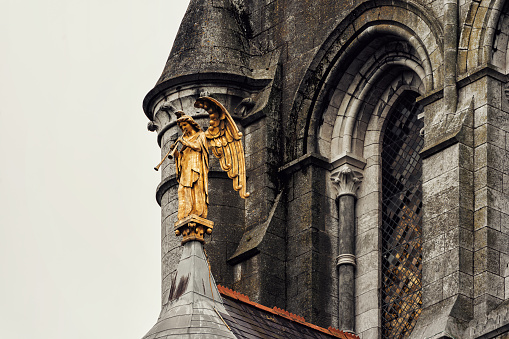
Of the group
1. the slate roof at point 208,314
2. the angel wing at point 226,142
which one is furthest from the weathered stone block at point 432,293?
the angel wing at point 226,142

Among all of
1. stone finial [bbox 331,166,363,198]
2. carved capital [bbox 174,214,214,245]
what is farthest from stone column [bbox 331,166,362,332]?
carved capital [bbox 174,214,214,245]

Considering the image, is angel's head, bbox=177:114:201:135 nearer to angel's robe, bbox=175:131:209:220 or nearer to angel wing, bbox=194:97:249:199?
angel's robe, bbox=175:131:209:220

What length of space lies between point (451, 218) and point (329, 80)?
5.35 meters

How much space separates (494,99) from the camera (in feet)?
100

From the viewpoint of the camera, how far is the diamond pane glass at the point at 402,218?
32438mm

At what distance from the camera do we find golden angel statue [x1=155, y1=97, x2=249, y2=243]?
29.6 meters

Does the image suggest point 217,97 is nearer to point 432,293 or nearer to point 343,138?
point 343,138

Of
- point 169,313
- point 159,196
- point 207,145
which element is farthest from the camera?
point 159,196

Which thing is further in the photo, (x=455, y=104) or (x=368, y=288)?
(x=368, y=288)

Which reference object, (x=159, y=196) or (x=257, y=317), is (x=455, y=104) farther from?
(x=159, y=196)

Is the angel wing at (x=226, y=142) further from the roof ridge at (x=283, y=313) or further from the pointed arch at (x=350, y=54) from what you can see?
the pointed arch at (x=350, y=54)

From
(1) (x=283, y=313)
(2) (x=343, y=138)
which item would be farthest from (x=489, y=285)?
(2) (x=343, y=138)

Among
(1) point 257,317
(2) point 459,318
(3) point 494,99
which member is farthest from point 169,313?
(3) point 494,99

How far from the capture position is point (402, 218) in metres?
33.2
